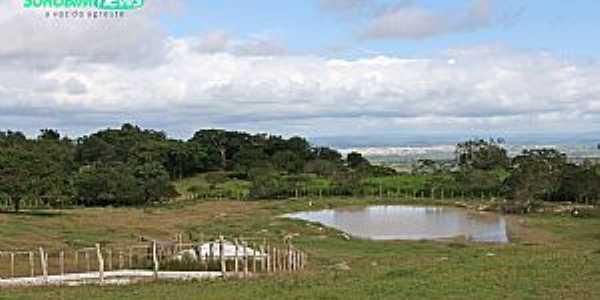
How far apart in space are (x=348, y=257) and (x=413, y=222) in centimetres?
3402

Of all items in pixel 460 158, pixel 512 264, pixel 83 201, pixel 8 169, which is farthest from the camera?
pixel 460 158

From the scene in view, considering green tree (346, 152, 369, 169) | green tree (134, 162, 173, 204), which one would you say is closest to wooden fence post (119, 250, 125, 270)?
green tree (134, 162, 173, 204)

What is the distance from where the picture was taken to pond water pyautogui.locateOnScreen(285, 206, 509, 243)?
60469 mm

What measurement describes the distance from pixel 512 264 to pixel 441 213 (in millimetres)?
56938

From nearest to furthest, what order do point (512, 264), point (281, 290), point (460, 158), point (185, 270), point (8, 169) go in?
point (281, 290)
point (512, 264)
point (185, 270)
point (8, 169)
point (460, 158)

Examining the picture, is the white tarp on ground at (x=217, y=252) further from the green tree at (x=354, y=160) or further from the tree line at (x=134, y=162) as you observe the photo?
the green tree at (x=354, y=160)

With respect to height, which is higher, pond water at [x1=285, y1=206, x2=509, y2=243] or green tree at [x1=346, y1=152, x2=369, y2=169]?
green tree at [x1=346, y1=152, x2=369, y2=169]

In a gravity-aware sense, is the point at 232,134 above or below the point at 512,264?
above

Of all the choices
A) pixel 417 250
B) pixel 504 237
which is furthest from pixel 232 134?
pixel 417 250

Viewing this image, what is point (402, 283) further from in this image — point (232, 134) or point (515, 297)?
point (232, 134)

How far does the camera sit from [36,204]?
80.1 meters

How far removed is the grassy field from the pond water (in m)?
2.43

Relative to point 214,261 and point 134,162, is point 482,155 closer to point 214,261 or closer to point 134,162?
point 134,162

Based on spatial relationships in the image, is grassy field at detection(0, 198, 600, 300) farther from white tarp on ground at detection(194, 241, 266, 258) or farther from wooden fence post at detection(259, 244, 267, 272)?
white tarp on ground at detection(194, 241, 266, 258)
